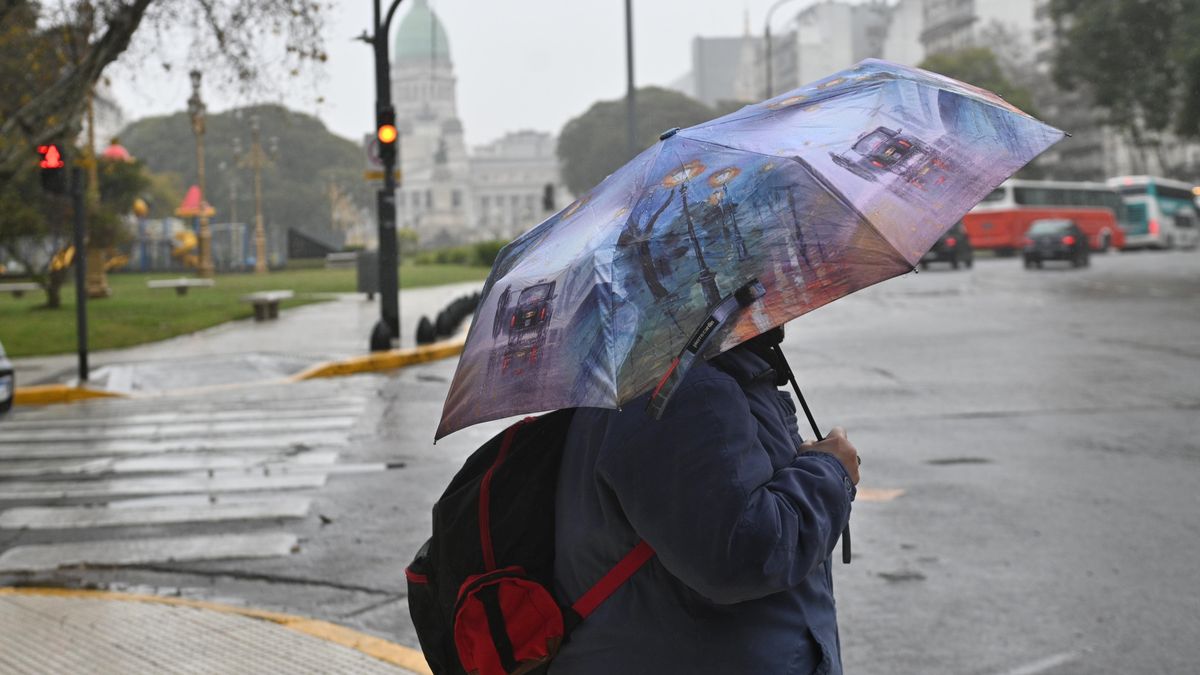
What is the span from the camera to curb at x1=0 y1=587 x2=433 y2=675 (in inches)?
187

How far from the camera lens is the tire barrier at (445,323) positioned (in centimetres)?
1822

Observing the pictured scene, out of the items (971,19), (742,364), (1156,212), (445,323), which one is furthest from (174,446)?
(971,19)

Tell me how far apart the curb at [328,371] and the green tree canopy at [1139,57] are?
20939 millimetres

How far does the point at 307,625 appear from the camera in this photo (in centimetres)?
522

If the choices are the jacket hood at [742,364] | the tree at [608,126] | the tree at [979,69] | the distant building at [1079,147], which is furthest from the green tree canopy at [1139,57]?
the tree at [608,126]

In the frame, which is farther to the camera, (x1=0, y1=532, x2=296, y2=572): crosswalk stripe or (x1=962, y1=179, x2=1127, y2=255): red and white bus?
(x1=962, y1=179, x2=1127, y2=255): red and white bus

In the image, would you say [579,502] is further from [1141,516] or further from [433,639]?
[1141,516]

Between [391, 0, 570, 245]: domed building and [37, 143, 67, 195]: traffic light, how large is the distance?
12096cm

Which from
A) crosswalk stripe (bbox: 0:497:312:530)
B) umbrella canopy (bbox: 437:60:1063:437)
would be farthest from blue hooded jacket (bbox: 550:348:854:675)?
crosswalk stripe (bbox: 0:497:312:530)

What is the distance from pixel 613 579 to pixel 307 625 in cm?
325

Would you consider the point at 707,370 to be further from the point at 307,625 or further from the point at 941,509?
the point at 941,509

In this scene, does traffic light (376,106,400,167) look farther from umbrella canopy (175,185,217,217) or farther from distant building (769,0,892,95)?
distant building (769,0,892,95)

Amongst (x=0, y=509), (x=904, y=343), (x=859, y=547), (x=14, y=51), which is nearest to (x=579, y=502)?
(x=859, y=547)

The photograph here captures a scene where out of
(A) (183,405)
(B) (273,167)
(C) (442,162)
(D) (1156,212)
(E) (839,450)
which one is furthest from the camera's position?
(C) (442,162)
